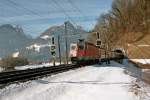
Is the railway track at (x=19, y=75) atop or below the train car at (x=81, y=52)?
below

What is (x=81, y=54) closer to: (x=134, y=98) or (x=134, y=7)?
(x=134, y=98)

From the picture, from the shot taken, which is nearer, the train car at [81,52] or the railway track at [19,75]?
the railway track at [19,75]

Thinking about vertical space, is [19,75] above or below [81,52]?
below

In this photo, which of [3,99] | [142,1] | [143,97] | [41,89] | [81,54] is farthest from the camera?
[142,1]

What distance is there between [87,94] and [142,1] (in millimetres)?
126985

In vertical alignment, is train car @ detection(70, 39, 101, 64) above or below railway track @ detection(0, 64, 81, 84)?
above

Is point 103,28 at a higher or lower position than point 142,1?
lower

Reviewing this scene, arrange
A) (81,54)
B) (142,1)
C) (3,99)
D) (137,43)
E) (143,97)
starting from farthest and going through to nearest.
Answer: (142,1) < (137,43) < (81,54) < (143,97) < (3,99)

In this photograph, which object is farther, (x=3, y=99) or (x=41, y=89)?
(x=41, y=89)

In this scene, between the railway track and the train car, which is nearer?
the railway track

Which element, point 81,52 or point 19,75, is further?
point 81,52

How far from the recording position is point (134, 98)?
906 inches

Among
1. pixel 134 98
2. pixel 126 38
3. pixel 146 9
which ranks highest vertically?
pixel 146 9

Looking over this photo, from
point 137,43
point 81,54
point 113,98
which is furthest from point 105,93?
point 137,43
